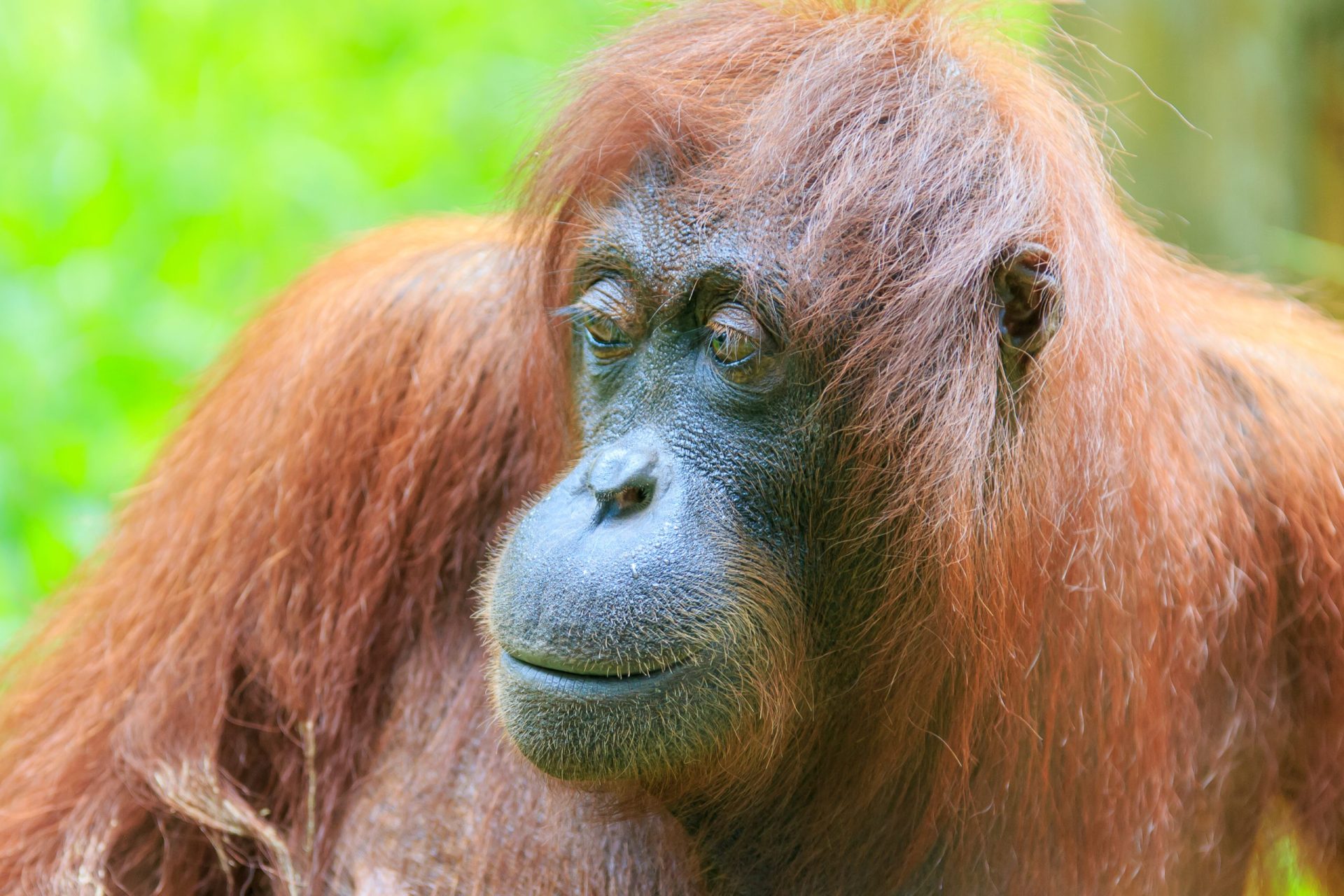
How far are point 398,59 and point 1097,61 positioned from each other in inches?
132

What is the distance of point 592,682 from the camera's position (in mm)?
2021

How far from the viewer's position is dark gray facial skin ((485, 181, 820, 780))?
2.00m

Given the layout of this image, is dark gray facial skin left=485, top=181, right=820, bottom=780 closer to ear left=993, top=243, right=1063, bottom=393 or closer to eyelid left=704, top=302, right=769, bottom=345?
eyelid left=704, top=302, right=769, bottom=345

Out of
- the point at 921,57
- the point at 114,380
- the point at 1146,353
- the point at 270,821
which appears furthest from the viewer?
the point at 114,380

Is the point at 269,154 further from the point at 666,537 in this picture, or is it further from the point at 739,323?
the point at 666,537

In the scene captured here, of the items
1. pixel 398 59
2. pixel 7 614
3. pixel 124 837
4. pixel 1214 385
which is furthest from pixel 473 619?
pixel 398 59

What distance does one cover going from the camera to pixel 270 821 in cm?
278

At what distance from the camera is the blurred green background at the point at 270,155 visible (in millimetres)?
3740

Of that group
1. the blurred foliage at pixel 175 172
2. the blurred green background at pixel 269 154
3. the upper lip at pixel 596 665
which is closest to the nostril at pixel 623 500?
the upper lip at pixel 596 665

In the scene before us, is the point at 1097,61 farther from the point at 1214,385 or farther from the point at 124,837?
the point at 124,837

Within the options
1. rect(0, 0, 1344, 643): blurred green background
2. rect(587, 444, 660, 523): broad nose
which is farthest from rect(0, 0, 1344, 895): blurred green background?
rect(587, 444, 660, 523): broad nose

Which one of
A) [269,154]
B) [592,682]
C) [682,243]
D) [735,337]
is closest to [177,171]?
[269,154]

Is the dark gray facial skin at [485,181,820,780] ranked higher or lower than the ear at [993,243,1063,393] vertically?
lower

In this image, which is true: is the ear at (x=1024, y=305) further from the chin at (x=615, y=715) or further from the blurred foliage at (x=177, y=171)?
the blurred foliage at (x=177, y=171)
